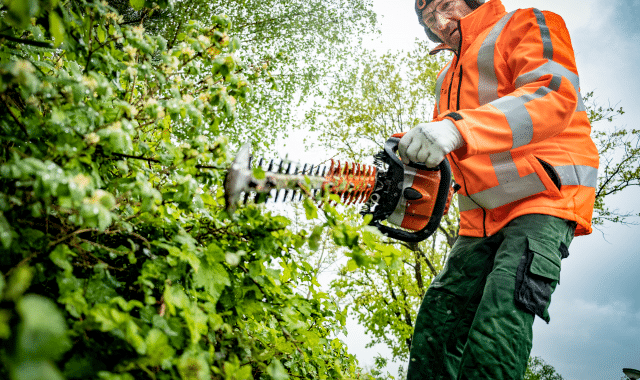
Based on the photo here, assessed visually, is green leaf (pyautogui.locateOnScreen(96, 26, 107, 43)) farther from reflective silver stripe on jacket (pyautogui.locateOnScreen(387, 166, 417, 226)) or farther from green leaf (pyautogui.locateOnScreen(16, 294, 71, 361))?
reflective silver stripe on jacket (pyautogui.locateOnScreen(387, 166, 417, 226))

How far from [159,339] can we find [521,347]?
60.0 inches

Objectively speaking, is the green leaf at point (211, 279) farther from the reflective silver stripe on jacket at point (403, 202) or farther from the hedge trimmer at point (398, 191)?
the reflective silver stripe on jacket at point (403, 202)

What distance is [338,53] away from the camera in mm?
10438

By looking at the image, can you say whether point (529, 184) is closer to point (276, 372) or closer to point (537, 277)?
point (537, 277)

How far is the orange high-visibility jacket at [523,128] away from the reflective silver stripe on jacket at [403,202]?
0.25m

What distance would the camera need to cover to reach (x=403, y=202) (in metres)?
1.98

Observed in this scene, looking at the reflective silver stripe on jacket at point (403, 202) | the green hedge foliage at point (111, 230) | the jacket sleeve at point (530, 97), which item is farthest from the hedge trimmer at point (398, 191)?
the green hedge foliage at point (111, 230)

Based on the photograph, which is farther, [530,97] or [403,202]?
[403,202]

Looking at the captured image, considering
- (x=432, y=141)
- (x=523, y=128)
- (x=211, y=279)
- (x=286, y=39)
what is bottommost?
(x=211, y=279)

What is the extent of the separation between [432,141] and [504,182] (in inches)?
22.6

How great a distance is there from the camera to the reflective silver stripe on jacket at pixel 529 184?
6.10 feet

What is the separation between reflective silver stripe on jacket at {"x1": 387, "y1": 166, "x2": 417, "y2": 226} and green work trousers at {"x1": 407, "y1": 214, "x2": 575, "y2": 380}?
0.53 metres

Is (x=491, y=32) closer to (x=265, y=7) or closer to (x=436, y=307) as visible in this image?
(x=436, y=307)

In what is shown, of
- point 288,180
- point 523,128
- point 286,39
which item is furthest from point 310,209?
point 286,39
